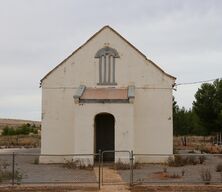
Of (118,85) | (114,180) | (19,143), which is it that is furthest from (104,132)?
(19,143)

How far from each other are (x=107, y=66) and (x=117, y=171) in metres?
7.84

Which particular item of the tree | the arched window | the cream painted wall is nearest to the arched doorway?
the cream painted wall

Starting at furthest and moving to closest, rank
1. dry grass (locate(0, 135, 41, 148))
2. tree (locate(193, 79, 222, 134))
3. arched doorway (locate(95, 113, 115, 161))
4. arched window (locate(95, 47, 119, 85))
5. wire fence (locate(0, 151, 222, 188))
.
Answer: tree (locate(193, 79, 222, 134))
dry grass (locate(0, 135, 41, 148))
arched doorway (locate(95, 113, 115, 161))
arched window (locate(95, 47, 119, 85))
wire fence (locate(0, 151, 222, 188))

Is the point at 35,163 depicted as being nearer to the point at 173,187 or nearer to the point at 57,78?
the point at 57,78

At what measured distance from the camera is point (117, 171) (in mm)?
22391

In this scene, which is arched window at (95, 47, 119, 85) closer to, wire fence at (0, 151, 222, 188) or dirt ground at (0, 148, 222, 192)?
wire fence at (0, 151, 222, 188)

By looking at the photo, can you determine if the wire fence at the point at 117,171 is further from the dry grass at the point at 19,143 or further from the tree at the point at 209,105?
the tree at the point at 209,105

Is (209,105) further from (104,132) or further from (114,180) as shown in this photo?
(114,180)

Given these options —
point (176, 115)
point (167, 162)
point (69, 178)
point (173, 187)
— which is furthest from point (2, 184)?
point (176, 115)

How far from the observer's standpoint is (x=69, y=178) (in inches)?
779

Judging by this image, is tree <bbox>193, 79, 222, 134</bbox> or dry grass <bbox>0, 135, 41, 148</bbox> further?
tree <bbox>193, 79, 222, 134</bbox>

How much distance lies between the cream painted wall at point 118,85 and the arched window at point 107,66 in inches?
9.6

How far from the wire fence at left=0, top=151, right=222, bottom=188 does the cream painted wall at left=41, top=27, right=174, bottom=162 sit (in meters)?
0.99

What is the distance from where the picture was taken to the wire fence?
18031mm
